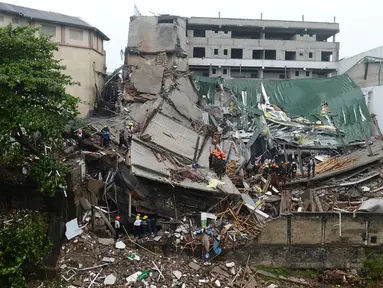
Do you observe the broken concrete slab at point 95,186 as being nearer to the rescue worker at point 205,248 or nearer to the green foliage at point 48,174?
the green foliage at point 48,174

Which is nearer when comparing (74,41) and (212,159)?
(212,159)

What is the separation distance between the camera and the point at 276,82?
24062 mm

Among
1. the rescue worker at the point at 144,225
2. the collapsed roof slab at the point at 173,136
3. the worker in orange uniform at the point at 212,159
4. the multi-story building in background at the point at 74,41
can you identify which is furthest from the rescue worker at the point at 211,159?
the multi-story building in background at the point at 74,41

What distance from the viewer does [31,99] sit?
29.5 feet

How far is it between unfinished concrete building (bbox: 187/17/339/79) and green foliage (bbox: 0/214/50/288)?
2391 cm

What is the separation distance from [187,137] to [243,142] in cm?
497

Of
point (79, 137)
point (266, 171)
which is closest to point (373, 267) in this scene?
point (266, 171)

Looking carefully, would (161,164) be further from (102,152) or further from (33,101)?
(33,101)

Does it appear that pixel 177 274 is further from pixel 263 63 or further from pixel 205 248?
pixel 263 63

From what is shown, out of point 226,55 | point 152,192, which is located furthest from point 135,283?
point 226,55

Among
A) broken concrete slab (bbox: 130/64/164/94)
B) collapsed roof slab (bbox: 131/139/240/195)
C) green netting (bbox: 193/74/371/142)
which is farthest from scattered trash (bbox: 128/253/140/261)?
green netting (bbox: 193/74/371/142)

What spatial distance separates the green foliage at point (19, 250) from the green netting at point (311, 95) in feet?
52.6

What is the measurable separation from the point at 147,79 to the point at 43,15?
700 cm

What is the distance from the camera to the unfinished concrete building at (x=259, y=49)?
1232 inches
